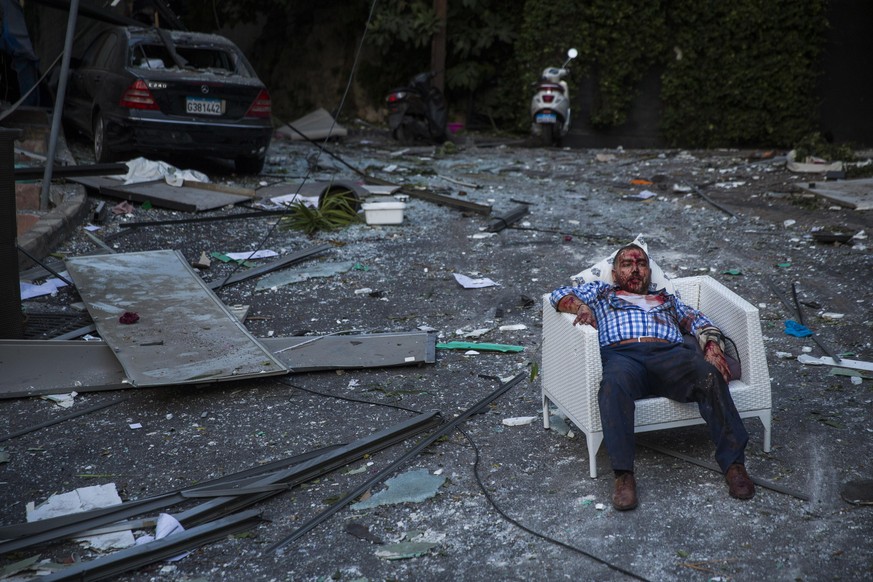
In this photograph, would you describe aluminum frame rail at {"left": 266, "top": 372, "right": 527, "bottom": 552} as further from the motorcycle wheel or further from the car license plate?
the motorcycle wheel

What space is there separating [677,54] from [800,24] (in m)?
1.97

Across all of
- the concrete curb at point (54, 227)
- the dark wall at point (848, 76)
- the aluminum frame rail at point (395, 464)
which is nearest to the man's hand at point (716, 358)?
the aluminum frame rail at point (395, 464)

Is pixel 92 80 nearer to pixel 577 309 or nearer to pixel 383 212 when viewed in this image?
pixel 383 212

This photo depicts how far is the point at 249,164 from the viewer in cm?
1159

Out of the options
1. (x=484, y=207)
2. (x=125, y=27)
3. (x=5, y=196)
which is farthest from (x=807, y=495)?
(x=125, y=27)

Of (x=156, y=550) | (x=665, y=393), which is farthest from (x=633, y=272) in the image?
(x=156, y=550)

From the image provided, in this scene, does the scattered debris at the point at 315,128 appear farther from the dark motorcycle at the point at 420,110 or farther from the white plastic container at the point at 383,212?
the white plastic container at the point at 383,212

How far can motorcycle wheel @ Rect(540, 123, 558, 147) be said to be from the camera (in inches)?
603

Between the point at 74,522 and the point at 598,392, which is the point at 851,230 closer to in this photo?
the point at 598,392

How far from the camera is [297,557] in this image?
3350 mm

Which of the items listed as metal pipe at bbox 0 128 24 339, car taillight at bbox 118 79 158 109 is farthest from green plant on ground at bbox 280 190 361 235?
metal pipe at bbox 0 128 24 339

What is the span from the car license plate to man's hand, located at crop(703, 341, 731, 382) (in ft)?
25.6

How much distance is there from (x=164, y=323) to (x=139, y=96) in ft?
17.6

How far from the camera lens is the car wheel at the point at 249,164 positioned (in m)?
11.5
